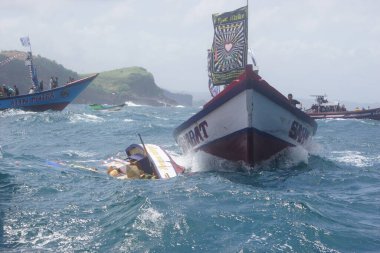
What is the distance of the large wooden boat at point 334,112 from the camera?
36.9m

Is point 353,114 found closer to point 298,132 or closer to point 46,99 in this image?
point 46,99

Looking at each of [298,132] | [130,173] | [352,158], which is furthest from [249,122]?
[352,158]

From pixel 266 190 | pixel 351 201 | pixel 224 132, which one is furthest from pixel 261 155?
pixel 351 201

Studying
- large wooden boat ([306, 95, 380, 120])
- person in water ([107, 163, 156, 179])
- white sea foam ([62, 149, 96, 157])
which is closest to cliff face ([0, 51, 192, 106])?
large wooden boat ([306, 95, 380, 120])

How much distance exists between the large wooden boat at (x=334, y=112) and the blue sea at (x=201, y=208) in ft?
83.2

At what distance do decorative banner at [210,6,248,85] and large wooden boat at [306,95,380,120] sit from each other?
27.4 metres

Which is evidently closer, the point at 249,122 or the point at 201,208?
the point at 201,208

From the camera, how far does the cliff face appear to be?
101500mm

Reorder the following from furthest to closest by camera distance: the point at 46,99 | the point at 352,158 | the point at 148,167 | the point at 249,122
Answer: the point at 46,99, the point at 352,158, the point at 148,167, the point at 249,122

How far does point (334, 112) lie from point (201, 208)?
113ft

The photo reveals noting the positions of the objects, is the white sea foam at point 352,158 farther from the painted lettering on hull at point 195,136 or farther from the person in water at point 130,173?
the person in water at point 130,173

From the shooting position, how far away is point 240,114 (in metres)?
10.2

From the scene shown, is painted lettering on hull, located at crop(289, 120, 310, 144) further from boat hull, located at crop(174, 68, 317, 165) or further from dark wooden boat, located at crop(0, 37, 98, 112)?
dark wooden boat, located at crop(0, 37, 98, 112)

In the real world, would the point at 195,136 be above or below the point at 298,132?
below
